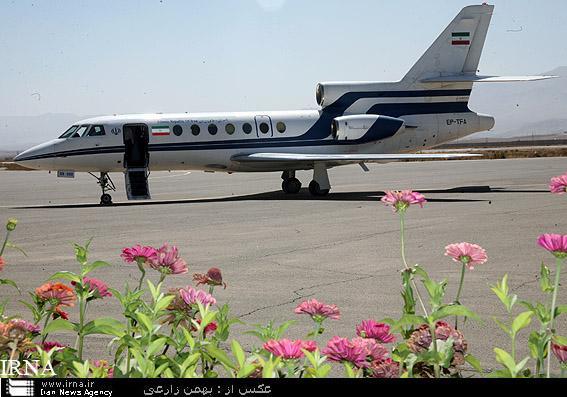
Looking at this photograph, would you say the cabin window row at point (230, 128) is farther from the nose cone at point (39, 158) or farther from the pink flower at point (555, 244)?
the pink flower at point (555, 244)

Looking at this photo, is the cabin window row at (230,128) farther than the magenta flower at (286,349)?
Yes

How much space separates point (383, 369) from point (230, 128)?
880 inches

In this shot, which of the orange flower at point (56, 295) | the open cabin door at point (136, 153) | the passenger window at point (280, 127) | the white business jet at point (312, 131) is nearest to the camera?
the orange flower at point (56, 295)

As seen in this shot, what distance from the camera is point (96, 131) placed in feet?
77.7

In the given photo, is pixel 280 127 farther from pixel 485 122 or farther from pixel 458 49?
pixel 485 122

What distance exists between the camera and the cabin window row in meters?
24.2

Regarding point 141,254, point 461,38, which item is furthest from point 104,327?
point 461,38

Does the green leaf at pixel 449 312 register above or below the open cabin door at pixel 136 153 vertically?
below

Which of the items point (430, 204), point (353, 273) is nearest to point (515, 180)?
point (430, 204)

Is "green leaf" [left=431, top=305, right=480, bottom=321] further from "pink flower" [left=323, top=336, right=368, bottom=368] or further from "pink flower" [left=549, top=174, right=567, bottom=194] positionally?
"pink flower" [left=549, top=174, right=567, bottom=194]

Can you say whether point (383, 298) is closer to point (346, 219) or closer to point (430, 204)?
point (346, 219)

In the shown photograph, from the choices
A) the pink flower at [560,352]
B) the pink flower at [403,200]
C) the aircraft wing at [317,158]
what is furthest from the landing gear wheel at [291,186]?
the pink flower at [560,352]

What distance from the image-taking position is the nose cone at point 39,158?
23406mm

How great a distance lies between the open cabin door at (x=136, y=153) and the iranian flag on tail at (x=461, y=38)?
33.7ft
